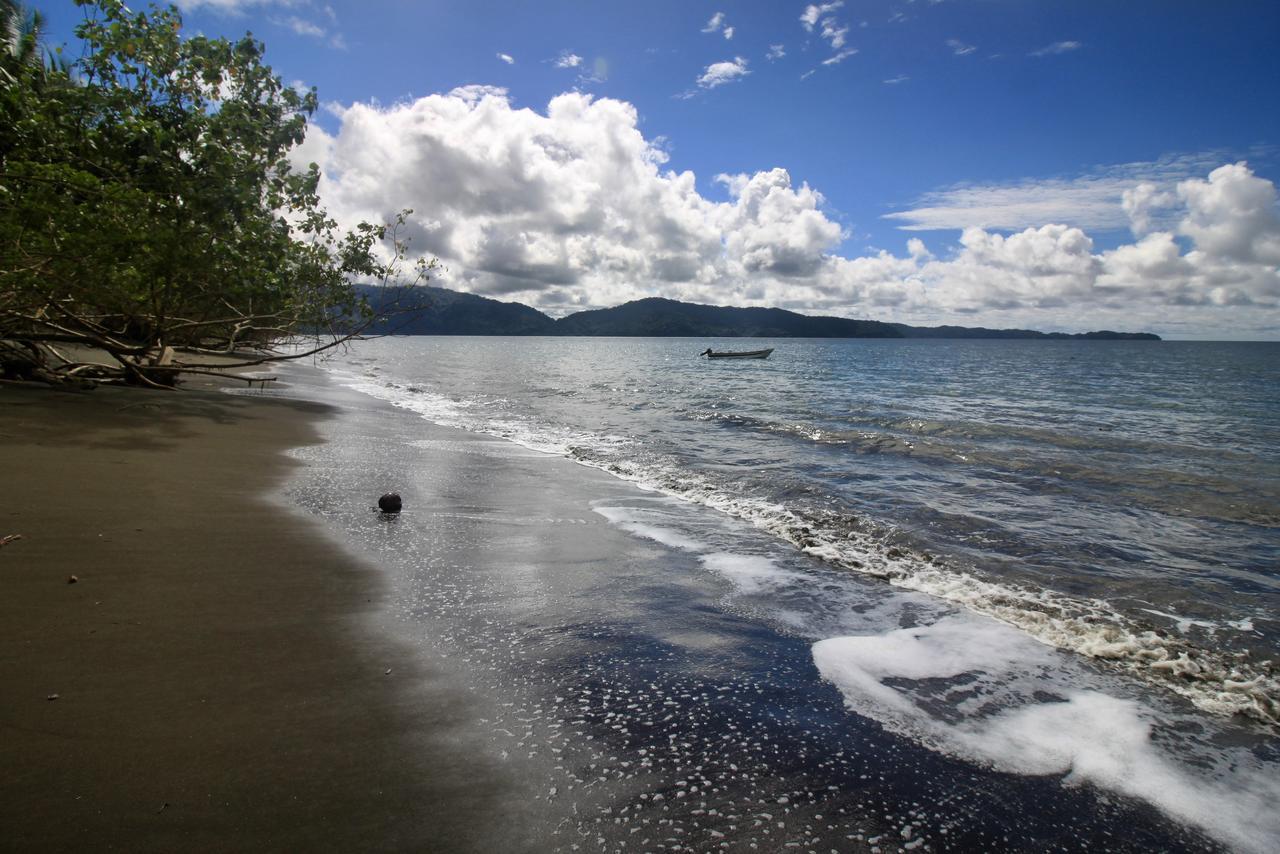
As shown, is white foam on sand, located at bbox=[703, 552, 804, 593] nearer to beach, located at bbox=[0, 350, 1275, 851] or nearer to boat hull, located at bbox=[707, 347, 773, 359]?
beach, located at bbox=[0, 350, 1275, 851]

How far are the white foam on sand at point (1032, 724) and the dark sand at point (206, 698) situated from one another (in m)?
3.11

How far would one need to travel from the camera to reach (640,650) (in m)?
5.09

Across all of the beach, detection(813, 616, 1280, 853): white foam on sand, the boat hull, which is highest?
the boat hull

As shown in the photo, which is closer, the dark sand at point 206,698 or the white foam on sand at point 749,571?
the dark sand at point 206,698

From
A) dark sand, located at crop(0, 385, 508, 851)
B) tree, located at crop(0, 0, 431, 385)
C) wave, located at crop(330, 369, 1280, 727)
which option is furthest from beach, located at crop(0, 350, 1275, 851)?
tree, located at crop(0, 0, 431, 385)

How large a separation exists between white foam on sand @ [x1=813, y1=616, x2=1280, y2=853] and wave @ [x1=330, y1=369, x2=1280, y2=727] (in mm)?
735

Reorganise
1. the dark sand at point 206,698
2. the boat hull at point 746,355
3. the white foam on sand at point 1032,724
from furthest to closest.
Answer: the boat hull at point 746,355, the white foam on sand at point 1032,724, the dark sand at point 206,698

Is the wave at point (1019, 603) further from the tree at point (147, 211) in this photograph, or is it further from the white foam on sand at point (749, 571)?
the tree at point (147, 211)

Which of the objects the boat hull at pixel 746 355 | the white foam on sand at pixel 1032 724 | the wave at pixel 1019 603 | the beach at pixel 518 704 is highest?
the boat hull at pixel 746 355

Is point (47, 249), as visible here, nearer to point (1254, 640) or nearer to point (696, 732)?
point (696, 732)

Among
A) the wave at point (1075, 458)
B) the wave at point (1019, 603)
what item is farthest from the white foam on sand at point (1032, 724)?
the wave at point (1075, 458)

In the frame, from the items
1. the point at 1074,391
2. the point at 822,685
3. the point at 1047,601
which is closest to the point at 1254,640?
the point at 1047,601

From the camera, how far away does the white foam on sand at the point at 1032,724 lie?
149 inches

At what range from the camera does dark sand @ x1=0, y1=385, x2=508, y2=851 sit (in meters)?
2.88
